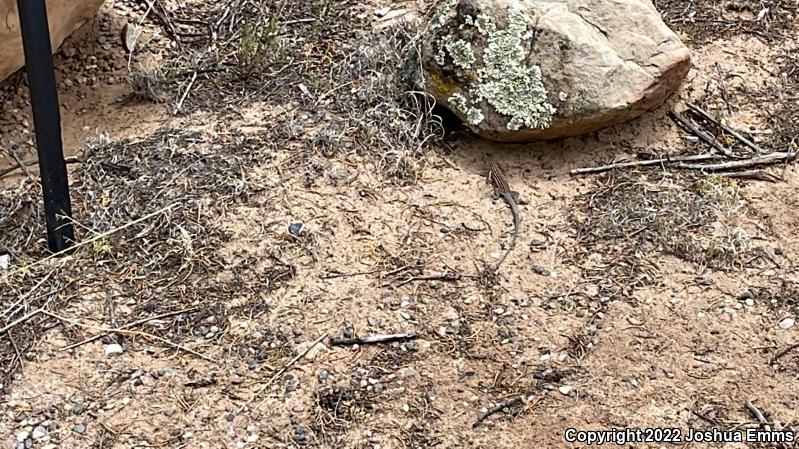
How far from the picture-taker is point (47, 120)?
321cm

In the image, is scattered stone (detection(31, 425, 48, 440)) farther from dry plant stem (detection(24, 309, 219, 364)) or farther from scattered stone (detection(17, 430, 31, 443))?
dry plant stem (detection(24, 309, 219, 364))

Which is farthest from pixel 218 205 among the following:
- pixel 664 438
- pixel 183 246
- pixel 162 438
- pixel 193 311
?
pixel 664 438

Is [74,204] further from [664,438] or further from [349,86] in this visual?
[664,438]

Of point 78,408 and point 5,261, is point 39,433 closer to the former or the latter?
point 78,408

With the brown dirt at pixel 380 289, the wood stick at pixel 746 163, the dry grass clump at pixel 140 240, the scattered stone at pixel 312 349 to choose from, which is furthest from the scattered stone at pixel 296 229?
the wood stick at pixel 746 163

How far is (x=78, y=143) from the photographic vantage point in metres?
3.92

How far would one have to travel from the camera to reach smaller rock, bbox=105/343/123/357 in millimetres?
2986

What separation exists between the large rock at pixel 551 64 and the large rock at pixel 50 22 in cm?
149

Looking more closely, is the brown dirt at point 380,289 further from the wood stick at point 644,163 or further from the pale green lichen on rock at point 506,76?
the pale green lichen on rock at point 506,76

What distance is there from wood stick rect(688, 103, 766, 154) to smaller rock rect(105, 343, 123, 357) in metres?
2.44

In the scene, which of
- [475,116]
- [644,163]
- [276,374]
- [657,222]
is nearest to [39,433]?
[276,374]

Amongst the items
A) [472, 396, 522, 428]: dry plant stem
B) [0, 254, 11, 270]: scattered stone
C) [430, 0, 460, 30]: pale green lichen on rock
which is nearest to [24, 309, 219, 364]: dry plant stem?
[0, 254, 11, 270]: scattered stone

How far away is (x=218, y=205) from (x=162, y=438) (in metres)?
1.03

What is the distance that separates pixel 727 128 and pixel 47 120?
8.47 feet
